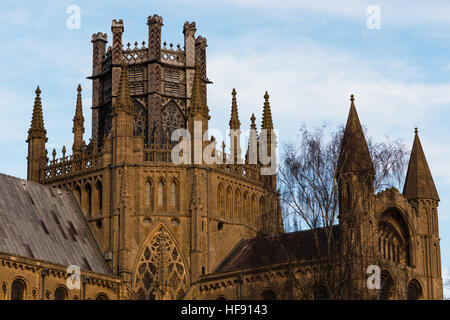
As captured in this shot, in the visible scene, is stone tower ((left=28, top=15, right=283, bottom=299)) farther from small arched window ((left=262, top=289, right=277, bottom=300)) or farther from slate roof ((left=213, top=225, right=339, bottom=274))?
small arched window ((left=262, top=289, right=277, bottom=300))

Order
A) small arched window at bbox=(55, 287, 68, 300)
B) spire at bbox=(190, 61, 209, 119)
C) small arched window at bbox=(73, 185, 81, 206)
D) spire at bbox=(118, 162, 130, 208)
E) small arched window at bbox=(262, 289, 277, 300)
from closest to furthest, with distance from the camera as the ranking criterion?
small arched window at bbox=(262, 289, 277, 300)
small arched window at bbox=(55, 287, 68, 300)
spire at bbox=(118, 162, 130, 208)
spire at bbox=(190, 61, 209, 119)
small arched window at bbox=(73, 185, 81, 206)

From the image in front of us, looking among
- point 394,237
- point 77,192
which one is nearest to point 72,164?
point 77,192

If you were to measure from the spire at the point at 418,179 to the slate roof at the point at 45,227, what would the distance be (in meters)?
21.7

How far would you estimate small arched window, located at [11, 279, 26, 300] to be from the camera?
7081cm

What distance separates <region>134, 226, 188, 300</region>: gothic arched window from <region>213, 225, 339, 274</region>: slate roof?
2638 mm

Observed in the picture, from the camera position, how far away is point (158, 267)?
77.4 metres

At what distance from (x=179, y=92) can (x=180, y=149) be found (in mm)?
14315

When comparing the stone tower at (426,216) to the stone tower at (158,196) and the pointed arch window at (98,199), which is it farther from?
the pointed arch window at (98,199)

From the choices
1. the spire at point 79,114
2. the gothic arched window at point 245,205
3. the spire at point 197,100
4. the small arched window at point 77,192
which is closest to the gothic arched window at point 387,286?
the gothic arched window at point 245,205

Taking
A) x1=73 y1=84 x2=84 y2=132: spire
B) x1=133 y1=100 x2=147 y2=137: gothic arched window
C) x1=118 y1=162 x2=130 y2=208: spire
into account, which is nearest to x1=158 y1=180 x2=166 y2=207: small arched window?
x1=118 y1=162 x2=130 y2=208: spire

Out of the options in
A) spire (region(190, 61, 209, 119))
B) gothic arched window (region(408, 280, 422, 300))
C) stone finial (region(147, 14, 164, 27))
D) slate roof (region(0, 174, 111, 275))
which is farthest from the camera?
stone finial (region(147, 14, 164, 27))

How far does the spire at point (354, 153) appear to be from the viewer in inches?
2486

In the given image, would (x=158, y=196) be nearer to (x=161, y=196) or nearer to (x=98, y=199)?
(x=161, y=196)
